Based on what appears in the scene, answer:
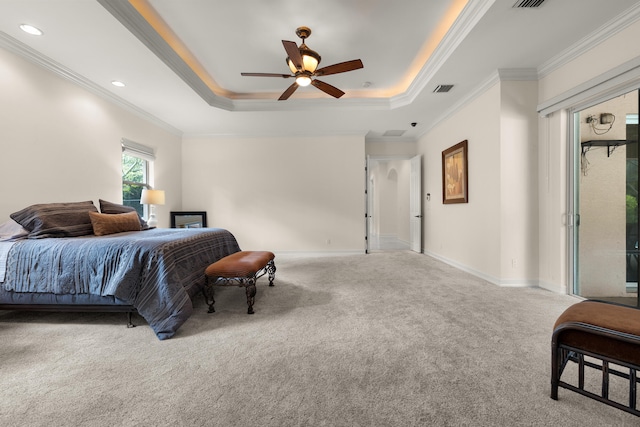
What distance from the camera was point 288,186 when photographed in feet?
19.5

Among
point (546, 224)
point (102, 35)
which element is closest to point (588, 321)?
point (546, 224)

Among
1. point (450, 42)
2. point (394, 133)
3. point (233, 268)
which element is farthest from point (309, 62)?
point (394, 133)

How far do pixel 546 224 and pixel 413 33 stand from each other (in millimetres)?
2765

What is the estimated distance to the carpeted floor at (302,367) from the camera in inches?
49.8

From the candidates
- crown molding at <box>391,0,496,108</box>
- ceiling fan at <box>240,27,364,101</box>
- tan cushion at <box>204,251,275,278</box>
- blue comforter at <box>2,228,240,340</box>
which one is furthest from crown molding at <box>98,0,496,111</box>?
tan cushion at <box>204,251,275,278</box>

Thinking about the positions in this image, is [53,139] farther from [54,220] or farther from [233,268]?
[233,268]

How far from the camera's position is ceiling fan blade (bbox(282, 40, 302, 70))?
2.47 meters

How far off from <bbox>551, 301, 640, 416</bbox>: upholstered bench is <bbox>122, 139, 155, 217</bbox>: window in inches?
213

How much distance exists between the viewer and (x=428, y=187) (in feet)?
19.2

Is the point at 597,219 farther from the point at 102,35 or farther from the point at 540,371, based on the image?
the point at 102,35

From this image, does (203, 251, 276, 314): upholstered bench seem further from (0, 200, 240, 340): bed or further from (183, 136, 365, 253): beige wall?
(183, 136, 365, 253): beige wall

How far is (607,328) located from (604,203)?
2.68 meters

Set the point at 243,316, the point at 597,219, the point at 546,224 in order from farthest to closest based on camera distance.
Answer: the point at 546,224 < the point at 597,219 < the point at 243,316

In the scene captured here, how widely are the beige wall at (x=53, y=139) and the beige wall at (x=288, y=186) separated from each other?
1.79 meters
